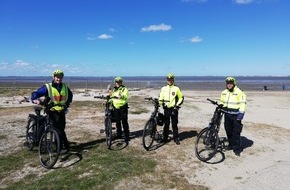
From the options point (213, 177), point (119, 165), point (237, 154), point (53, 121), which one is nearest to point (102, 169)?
point (119, 165)

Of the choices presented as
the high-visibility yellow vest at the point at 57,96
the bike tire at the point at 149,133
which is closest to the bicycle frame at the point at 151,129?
the bike tire at the point at 149,133

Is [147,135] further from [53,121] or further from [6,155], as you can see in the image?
[6,155]

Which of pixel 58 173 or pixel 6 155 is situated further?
pixel 6 155

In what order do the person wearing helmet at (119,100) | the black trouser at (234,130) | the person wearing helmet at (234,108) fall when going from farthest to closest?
the person wearing helmet at (119,100), the black trouser at (234,130), the person wearing helmet at (234,108)

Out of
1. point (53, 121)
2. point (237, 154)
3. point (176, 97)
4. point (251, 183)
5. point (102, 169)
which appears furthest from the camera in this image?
point (176, 97)

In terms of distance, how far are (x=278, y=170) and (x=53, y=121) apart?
5234 mm

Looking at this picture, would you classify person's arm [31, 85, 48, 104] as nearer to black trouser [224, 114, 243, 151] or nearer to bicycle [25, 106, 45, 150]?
bicycle [25, 106, 45, 150]

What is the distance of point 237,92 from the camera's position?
881 centimetres

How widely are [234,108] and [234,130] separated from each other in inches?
23.8

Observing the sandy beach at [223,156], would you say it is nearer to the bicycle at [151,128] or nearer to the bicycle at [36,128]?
the bicycle at [151,128]

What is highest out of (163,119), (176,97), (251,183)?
(176,97)

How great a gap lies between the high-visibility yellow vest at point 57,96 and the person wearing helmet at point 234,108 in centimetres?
400

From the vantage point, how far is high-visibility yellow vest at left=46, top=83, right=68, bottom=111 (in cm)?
802

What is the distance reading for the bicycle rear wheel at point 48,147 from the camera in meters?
7.53
